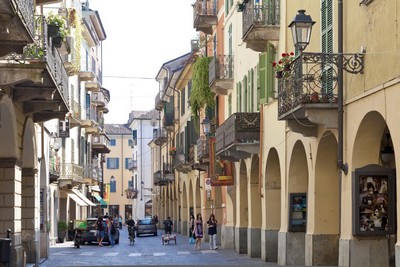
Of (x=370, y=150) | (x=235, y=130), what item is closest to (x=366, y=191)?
(x=370, y=150)

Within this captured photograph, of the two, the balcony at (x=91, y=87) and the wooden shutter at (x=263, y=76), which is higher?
the balcony at (x=91, y=87)

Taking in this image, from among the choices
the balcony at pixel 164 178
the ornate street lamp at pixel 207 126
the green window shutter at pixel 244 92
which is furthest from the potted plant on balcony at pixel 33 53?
the balcony at pixel 164 178

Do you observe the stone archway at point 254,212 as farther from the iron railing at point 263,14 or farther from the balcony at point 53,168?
the balcony at point 53,168

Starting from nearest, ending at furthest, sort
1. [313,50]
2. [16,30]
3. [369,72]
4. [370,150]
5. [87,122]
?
[16,30], [369,72], [370,150], [313,50], [87,122]

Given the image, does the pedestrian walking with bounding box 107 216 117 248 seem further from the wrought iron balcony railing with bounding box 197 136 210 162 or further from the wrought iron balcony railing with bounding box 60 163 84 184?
the wrought iron balcony railing with bounding box 197 136 210 162

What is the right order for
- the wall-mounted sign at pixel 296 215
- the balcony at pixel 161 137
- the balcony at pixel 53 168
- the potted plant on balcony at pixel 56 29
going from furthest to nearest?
the balcony at pixel 161 137
the balcony at pixel 53 168
the wall-mounted sign at pixel 296 215
the potted plant on balcony at pixel 56 29

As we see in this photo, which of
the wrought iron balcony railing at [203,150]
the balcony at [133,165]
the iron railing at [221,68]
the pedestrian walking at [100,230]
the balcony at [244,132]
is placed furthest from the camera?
the balcony at [133,165]

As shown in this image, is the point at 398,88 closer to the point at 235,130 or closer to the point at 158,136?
the point at 235,130

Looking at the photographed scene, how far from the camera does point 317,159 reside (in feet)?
73.9

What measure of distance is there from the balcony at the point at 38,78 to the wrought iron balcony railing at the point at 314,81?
531 cm

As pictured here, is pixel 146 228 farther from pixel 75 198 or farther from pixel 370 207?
pixel 370 207

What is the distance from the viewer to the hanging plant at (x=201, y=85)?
41.8 metres

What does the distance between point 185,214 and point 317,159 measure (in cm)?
4073

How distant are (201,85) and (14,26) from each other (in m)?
27.4
